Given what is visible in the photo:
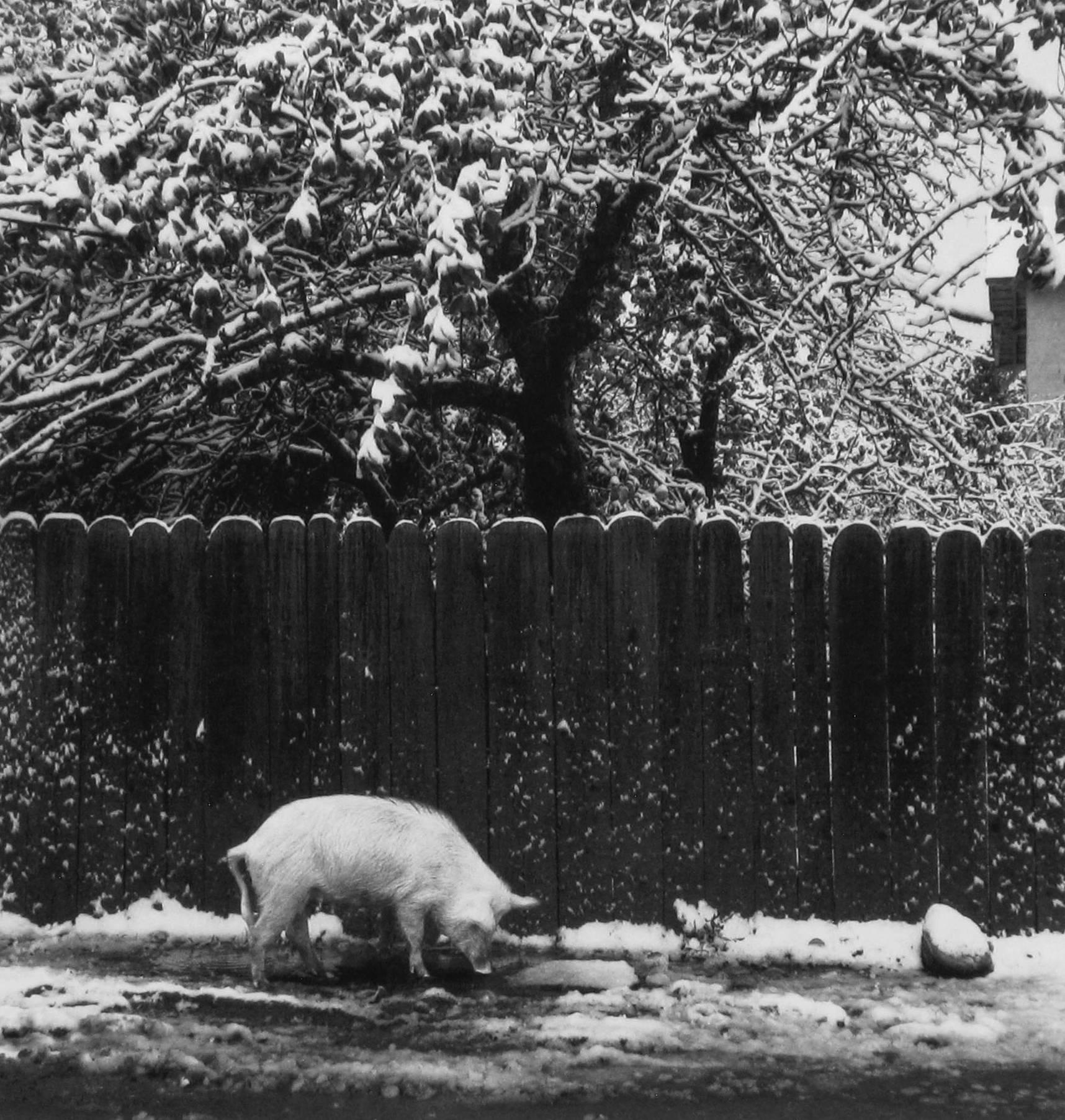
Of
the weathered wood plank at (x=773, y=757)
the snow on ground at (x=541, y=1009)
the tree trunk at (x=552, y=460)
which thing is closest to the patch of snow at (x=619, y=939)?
the snow on ground at (x=541, y=1009)

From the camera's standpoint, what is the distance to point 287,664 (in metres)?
6.23

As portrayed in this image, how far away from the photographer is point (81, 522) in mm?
6387

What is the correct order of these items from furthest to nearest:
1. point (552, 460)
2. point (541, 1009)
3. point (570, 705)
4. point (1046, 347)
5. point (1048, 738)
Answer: point (1046, 347)
point (552, 460)
point (570, 705)
point (1048, 738)
point (541, 1009)

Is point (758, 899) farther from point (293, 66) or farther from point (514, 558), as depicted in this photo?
point (293, 66)

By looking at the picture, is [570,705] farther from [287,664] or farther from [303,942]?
[303,942]

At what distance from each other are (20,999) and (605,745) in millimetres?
2636

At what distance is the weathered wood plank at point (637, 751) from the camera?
598 cm

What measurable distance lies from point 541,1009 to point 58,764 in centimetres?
274

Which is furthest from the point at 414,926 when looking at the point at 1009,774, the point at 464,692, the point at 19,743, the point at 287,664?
the point at 1009,774

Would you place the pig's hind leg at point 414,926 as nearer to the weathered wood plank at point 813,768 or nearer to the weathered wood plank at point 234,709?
the weathered wood plank at point 234,709

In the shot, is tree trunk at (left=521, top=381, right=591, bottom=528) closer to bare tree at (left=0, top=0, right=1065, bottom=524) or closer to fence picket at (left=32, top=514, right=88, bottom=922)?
bare tree at (left=0, top=0, right=1065, bottom=524)

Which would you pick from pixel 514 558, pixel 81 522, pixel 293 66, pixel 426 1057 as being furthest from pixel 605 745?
pixel 293 66

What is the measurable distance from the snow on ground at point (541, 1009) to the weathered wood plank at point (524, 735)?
34 centimetres

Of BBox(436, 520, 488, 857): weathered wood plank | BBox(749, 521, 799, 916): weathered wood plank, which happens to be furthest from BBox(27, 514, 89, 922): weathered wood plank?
BBox(749, 521, 799, 916): weathered wood plank
